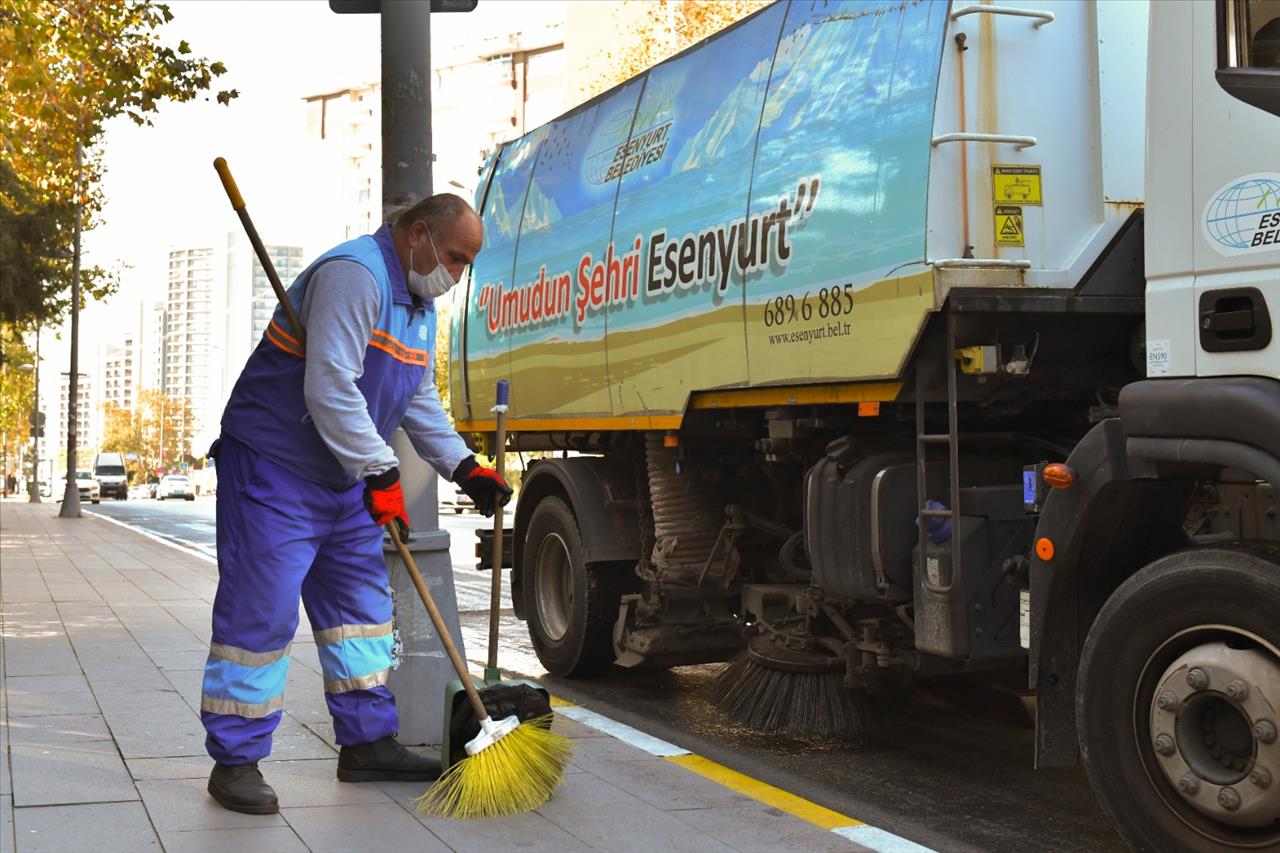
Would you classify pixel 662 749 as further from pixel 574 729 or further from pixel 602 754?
pixel 574 729

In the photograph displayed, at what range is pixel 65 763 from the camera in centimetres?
497

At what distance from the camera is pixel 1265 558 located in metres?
3.50

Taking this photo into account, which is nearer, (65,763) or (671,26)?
(65,763)

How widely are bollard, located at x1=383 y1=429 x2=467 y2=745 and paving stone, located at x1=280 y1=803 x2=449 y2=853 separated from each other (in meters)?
0.82

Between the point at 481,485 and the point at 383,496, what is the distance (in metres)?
0.73

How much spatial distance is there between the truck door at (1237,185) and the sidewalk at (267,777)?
184cm

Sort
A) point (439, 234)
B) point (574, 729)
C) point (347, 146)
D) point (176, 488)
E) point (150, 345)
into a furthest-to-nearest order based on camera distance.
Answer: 1. point (150, 345)
2. point (347, 146)
3. point (176, 488)
4. point (574, 729)
5. point (439, 234)

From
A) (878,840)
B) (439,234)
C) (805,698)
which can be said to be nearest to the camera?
(878,840)

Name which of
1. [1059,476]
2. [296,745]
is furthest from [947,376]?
[296,745]

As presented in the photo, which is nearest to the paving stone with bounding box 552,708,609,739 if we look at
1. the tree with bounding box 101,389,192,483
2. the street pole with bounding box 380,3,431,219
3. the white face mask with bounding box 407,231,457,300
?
the white face mask with bounding box 407,231,457,300

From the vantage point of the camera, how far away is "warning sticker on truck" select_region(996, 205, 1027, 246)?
4.64 meters

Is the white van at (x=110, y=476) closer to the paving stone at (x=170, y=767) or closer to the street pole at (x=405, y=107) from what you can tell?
the street pole at (x=405, y=107)

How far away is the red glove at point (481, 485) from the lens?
5.00 m

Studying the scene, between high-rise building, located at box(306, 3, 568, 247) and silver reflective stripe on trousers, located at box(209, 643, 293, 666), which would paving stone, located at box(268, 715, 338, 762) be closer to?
silver reflective stripe on trousers, located at box(209, 643, 293, 666)
